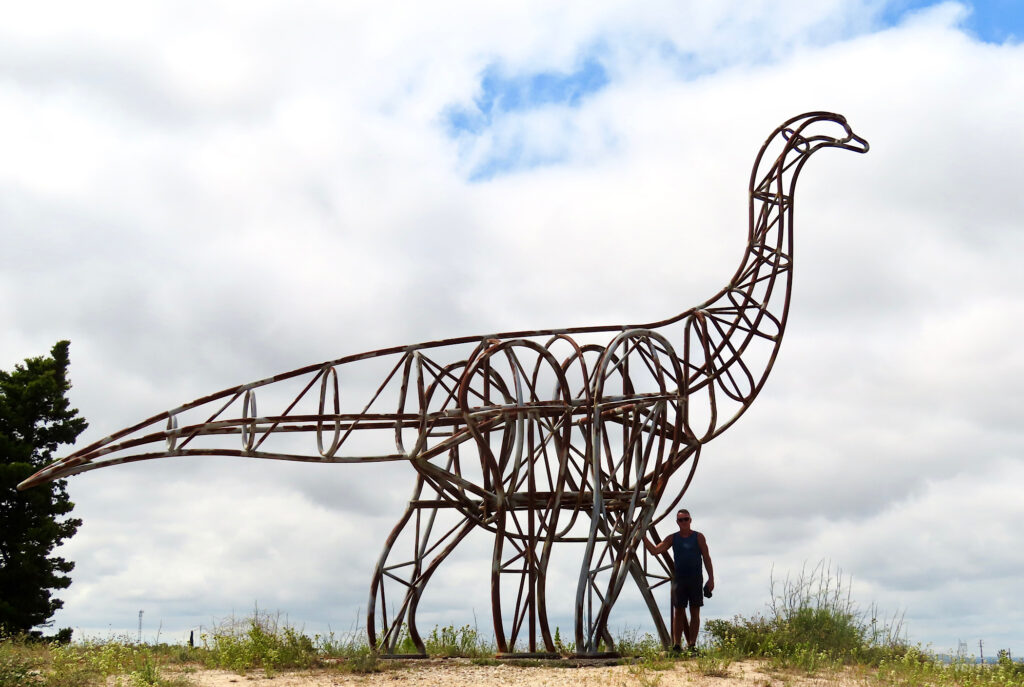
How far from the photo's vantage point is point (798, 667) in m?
12.5

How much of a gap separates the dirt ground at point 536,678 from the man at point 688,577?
0.77 metres

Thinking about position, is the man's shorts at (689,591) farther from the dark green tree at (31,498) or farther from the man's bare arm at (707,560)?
the dark green tree at (31,498)

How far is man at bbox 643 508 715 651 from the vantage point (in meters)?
13.2

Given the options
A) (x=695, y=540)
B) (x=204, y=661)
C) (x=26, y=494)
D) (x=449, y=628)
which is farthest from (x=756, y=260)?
(x=26, y=494)

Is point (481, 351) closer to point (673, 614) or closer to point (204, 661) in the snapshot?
point (673, 614)

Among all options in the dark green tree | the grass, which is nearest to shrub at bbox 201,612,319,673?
the grass

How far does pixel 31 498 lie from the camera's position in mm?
22781

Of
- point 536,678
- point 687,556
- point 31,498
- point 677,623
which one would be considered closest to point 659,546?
point 687,556

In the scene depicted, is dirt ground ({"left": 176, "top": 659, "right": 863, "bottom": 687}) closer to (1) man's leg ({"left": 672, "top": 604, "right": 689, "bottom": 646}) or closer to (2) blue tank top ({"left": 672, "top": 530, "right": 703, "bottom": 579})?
(1) man's leg ({"left": 672, "top": 604, "right": 689, "bottom": 646})

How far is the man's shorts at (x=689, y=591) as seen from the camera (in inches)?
521

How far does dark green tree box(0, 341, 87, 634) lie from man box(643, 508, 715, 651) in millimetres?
15084

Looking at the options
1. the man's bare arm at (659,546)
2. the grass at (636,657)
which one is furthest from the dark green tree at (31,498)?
the man's bare arm at (659,546)

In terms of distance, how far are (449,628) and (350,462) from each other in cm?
318

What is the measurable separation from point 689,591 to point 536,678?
2525 millimetres
